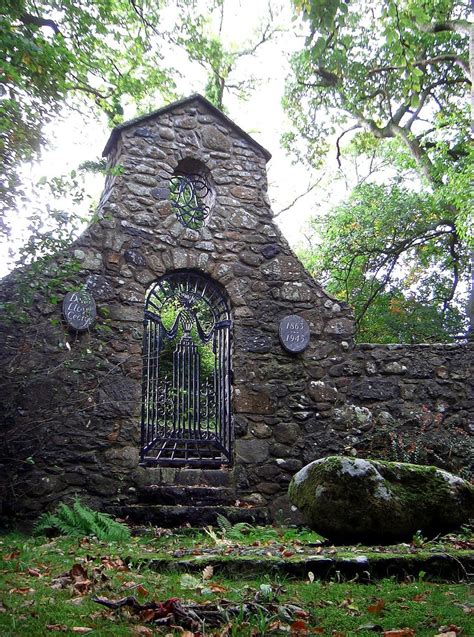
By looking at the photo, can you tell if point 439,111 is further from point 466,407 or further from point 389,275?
point 466,407

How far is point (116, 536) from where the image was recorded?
5484 millimetres

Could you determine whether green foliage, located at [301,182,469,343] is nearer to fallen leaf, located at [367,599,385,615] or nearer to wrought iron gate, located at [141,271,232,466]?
wrought iron gate, located at [141,271,232,466]

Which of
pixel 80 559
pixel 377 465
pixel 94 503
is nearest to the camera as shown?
pixel 80 559

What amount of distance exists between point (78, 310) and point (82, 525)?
2388mm

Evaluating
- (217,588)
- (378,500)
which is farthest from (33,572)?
(378,500)

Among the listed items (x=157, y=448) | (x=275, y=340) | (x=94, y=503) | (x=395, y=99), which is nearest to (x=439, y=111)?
(x=395, y=99)

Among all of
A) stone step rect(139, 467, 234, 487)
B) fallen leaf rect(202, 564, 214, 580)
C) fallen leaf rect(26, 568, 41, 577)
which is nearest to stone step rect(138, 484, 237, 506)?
stone step rect(139, 467, 234, 487)

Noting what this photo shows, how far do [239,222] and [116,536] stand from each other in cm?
439

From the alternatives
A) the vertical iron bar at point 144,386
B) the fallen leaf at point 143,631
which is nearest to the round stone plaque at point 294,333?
the vertical iron bar at point 144,386

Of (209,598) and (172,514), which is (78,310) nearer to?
(172,514)

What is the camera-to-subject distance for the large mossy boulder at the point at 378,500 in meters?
4.45

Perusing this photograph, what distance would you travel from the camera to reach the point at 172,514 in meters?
6.50

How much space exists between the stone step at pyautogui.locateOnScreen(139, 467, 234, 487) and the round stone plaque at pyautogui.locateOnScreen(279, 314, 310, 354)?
1.74 m

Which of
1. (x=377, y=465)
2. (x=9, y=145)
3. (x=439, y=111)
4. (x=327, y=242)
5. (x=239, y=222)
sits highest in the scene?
(x=439, y=111)
